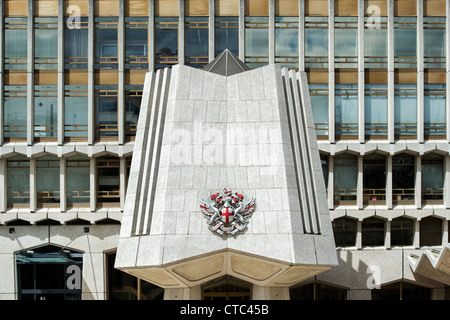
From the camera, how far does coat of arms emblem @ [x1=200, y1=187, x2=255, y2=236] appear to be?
89.8ft

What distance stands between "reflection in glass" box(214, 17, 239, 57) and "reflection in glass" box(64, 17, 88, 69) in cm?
689

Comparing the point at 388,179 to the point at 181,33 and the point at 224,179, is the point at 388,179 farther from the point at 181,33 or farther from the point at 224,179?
the point at 181,33

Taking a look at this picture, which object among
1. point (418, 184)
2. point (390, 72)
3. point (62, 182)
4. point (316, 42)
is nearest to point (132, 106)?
point (62, 182)

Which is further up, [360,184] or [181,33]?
[181,33]

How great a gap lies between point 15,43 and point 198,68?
970 centimetres

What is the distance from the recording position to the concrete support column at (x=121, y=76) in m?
37.4

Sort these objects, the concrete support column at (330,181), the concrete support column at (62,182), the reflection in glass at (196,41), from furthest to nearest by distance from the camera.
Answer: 1. the reflection in glass at (196,41)
2. the concrete support column at (330,181)
3. the concrete support column at (62,182)

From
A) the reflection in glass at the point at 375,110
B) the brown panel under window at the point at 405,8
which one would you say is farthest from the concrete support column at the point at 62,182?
the brown panel under window at the point at 405,8

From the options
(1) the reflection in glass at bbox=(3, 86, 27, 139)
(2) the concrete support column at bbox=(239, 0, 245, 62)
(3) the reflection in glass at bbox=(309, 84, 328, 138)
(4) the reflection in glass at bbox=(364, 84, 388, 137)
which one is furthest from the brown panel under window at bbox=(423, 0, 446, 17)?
(1) the reflection in glass at bbox=(3, 86, 27, 139)

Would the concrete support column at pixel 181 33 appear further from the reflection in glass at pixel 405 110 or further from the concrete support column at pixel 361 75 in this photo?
the reflection in glass at pixel 405 110

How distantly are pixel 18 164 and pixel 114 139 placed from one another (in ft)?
17.1

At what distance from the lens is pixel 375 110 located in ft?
126

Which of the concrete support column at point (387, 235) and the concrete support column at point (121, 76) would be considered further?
the concrete support column at point (387, 235)

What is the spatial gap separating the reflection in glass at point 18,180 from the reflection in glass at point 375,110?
1791 cm
